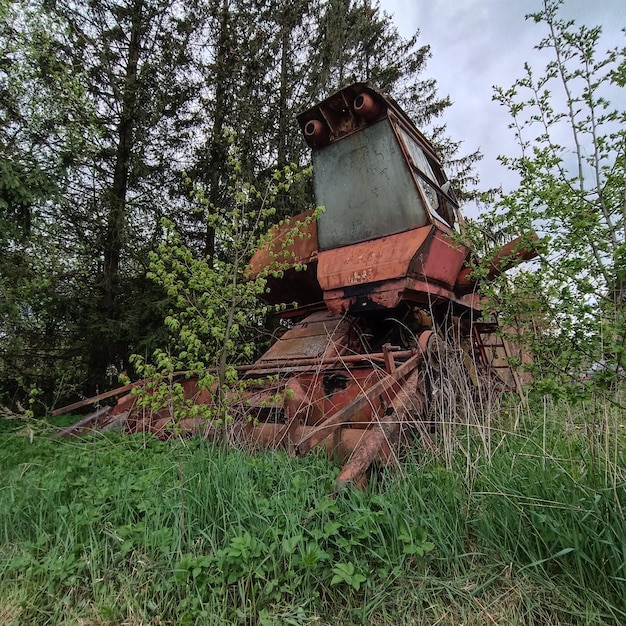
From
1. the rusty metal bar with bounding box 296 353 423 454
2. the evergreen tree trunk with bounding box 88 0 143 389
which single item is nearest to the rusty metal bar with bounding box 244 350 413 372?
the rusty metal bar with bounding box 296 353 423 454

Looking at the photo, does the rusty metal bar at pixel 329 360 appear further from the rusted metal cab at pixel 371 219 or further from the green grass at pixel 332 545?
the green grass at pixel 332 545

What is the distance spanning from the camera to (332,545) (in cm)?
176

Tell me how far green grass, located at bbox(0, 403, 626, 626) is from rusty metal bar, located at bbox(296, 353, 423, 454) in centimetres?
19

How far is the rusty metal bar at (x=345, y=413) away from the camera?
88.5 inches

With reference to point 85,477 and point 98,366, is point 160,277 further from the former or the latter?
point 98,366

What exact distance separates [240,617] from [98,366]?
7.05 meters

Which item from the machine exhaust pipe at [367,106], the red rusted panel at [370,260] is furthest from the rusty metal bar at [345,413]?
the machine exhaust pipe at [367,106]

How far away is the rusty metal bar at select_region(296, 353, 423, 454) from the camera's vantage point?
2.25 meters

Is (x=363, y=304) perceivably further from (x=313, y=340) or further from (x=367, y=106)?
(x=367, y=106)

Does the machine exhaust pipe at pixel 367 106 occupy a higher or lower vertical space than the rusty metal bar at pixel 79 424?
higher

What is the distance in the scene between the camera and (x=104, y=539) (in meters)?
1.81

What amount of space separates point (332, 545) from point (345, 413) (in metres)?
0.79

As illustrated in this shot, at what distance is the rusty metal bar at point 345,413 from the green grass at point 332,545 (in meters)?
0.19

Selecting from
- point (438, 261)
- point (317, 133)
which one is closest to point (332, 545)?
point (438, 261)
